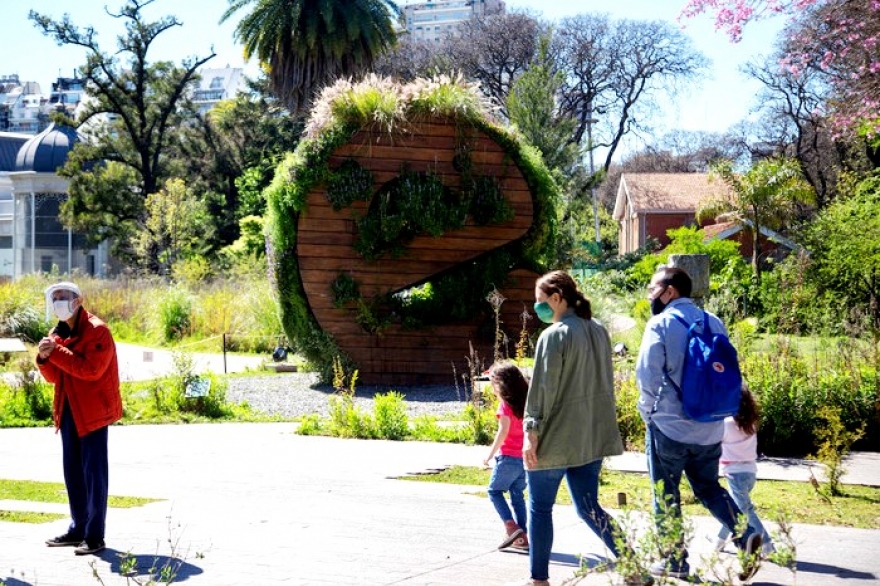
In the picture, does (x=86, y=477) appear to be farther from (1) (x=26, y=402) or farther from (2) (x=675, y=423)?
(1) (x=26, y=402)

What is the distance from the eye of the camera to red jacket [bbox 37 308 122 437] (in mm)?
7688

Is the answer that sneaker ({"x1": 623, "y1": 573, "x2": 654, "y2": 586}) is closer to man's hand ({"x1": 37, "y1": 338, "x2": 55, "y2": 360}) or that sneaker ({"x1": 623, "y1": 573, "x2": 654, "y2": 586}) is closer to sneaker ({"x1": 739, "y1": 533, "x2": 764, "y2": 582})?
sneaker ({"x1": 739, "y1": 533, "x2": 764, "y2": 582})

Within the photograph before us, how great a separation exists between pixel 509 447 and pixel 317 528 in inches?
69.0

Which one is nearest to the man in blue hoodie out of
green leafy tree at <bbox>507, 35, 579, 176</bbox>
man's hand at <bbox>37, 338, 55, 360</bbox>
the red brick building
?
man's hand at <bbox>37, 338, 55, 360</bbox>

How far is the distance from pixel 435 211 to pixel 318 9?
93.6ft

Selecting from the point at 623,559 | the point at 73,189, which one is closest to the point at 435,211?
the point at 623,559

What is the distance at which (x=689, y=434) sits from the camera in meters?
6.52

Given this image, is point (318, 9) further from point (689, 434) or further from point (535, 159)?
point (689, 434)

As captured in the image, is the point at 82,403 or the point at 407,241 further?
the point at 407,241

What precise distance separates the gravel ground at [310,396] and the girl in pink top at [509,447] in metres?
7.62

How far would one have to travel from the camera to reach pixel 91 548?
7.59m

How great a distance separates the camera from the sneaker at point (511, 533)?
7.55 m

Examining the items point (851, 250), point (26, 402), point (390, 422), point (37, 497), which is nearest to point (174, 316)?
point (26, 402)

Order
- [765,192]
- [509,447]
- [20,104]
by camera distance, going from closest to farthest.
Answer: [509,447]
[765,192]
[20,104]
